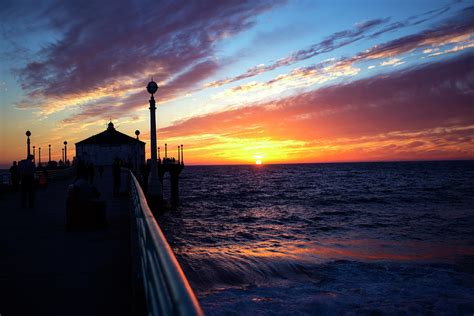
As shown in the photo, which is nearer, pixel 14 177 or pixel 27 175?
pixel 27 175

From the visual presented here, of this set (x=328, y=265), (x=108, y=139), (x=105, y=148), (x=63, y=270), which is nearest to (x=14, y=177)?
(x=63, y=270)

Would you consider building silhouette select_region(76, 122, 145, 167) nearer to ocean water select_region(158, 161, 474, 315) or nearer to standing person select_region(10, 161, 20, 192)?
standing person select_region(10, 161, 20, 192)

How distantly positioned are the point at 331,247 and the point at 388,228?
6.65 meters

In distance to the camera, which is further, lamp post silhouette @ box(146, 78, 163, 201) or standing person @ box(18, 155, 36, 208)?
lamp post silhouette @ box(146, 78, 163, 201)

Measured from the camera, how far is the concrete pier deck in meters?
3.63

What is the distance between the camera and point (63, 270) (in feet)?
15.6

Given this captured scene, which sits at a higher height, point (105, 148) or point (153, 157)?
point (105, 148)

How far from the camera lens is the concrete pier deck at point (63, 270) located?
3627 millimetres

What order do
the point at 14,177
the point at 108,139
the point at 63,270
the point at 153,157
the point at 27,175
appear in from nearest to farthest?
the point at 63,270, the point at 27,175, the point at 153,157, the point at 14,177, the point at 108,139

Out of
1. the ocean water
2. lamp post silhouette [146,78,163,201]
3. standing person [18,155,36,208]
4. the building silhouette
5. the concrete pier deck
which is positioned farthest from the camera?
the building silhouette

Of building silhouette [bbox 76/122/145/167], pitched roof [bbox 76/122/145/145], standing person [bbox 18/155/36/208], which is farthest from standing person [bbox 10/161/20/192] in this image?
building silhouette [bbox 76/122/145/167]

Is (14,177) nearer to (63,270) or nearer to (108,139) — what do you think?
(63,270)

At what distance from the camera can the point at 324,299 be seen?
7.74 metres

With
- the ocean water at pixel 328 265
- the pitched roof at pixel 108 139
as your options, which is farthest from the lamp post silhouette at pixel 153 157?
the pitched roof at pixel 108 139
